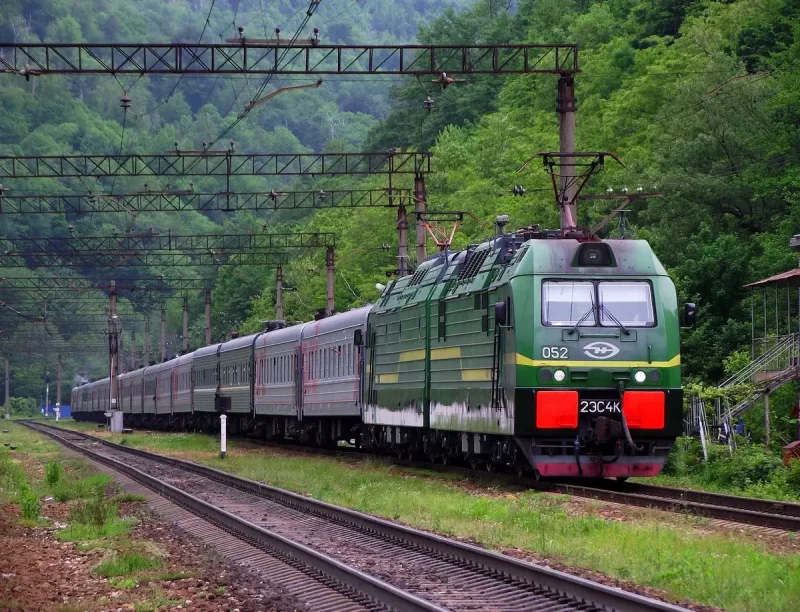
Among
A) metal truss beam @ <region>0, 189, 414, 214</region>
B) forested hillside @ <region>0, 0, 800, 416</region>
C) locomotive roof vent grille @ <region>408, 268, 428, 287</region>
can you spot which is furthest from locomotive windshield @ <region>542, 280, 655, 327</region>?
metal truss beam @ <region>0, 189, 414, 214</region>

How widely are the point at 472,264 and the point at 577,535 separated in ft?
29.3

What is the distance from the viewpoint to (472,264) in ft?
72.8

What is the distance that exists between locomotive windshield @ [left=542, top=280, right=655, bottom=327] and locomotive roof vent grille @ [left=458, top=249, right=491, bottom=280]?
2.68m

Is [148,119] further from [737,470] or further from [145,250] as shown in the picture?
[737,470]

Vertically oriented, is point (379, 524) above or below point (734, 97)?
below

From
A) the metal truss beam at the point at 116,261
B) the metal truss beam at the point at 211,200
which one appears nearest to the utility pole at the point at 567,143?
the metal truss beam at the point at 211,200

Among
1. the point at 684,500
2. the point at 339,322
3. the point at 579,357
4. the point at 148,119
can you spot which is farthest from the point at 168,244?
the point at 148,119

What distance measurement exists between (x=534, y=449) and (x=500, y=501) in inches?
51.5

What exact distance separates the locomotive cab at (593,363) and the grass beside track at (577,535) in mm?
1071

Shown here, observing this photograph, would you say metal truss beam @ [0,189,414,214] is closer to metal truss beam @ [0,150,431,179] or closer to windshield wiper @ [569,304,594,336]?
metal truss beam @ [0,150,431,179]

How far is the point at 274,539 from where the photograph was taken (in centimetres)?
1430

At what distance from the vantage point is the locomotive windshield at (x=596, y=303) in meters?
18.8

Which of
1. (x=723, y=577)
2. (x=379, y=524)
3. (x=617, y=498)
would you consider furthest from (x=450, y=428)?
(x=723, y=577)

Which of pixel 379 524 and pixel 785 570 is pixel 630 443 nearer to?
pixel 379 524
